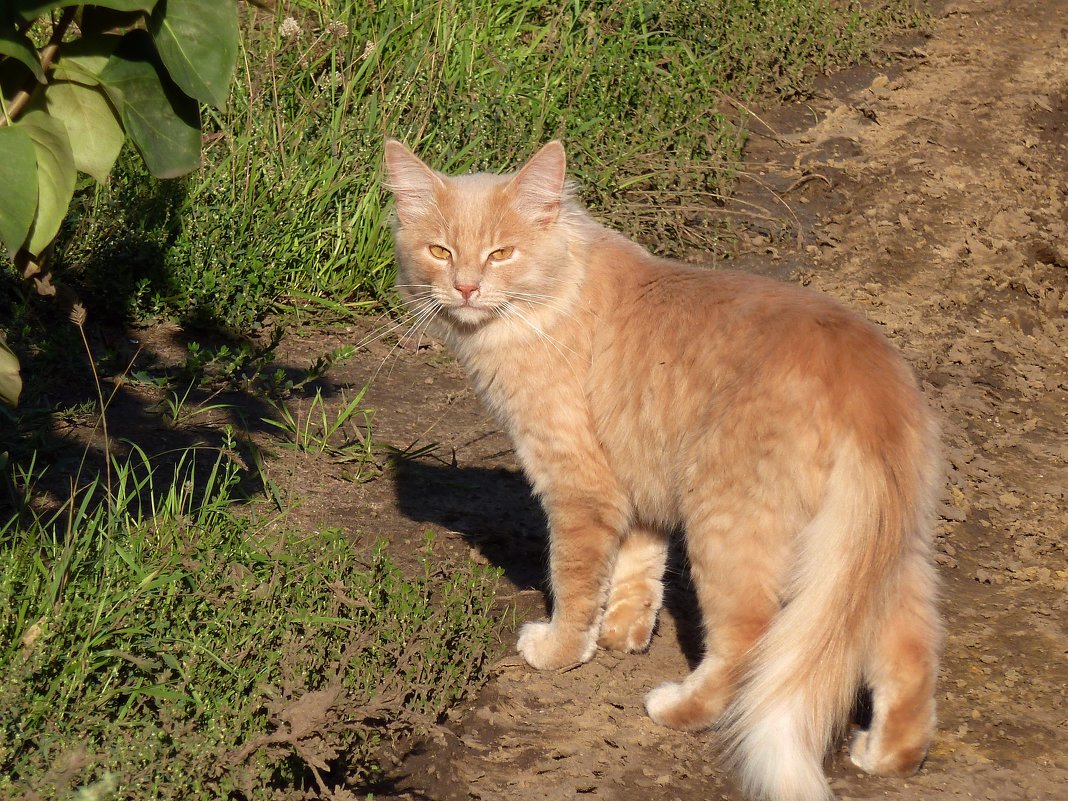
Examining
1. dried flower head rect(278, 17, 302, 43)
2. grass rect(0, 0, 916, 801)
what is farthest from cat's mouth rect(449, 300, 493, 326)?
dried flower head rect(278, 17, 302, 43)

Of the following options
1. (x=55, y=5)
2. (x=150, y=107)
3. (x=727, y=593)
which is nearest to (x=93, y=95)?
(x=150, y=107)

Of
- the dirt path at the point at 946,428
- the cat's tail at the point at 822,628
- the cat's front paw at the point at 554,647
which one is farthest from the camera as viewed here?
the cat's front paw at the point at 554,647

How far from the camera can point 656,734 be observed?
10.4 feet

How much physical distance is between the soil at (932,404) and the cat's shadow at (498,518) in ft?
0.04

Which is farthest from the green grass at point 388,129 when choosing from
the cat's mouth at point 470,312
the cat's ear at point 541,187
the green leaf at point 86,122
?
the green leaf at point 86,122

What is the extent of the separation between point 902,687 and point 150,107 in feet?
7.85

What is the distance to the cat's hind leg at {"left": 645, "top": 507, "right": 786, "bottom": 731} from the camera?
2.92 metres

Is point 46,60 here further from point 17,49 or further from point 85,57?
point 17,49

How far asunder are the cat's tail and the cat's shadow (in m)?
1.07

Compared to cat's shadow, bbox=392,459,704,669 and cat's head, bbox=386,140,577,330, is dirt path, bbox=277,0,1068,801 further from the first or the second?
cat's head, bbox=386,140,577,330

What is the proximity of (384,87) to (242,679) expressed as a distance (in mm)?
4088

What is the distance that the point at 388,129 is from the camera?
5777 mm

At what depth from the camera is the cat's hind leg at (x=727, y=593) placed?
2.92 m

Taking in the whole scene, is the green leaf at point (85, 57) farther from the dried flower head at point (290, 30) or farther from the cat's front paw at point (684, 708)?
the dried flower head at point (290, 30)
